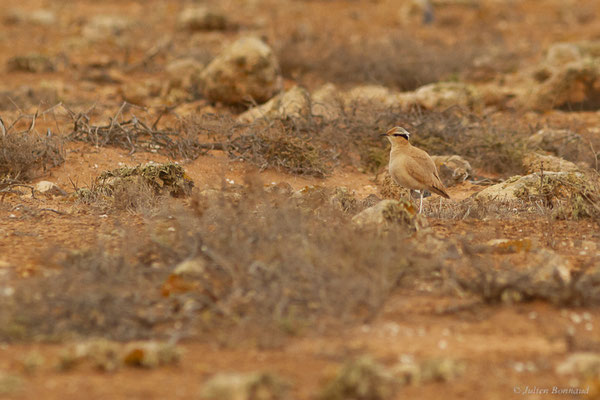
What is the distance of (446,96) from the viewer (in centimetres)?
892

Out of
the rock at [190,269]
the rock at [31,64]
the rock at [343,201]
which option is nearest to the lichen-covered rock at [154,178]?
the rock at [343,201]

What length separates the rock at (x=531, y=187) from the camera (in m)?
5.66

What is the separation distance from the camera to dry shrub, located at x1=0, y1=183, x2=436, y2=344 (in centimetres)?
324

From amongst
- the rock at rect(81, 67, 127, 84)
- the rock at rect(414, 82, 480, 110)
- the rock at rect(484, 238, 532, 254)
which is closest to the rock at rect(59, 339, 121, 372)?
the rock at rect(484, 238, 532, 254)

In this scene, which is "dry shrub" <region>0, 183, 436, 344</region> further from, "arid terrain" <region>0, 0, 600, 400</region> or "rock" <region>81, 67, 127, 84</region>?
"rock" <region>81, 67, 127, 84</region>

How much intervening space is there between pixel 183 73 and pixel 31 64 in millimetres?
3304

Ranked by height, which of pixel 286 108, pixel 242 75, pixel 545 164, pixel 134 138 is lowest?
pixel 545 164

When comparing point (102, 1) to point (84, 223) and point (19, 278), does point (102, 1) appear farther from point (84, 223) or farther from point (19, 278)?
point (19, 278)

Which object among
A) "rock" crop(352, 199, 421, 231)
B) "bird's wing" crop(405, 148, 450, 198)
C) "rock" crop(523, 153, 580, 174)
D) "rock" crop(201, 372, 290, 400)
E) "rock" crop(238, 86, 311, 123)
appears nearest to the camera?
"rock" crop(201, 372, 290, 400)

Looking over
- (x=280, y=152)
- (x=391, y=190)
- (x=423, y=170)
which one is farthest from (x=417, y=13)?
(x=423, y=170)

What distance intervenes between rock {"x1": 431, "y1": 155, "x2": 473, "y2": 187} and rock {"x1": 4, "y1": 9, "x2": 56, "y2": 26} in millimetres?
11927

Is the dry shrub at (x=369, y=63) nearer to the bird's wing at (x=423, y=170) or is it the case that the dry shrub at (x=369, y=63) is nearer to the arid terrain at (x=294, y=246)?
the arid terrain at (x=294, y=246)

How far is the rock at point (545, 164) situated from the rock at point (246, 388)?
15.9ft

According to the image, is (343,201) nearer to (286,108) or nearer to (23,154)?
(286,108)
